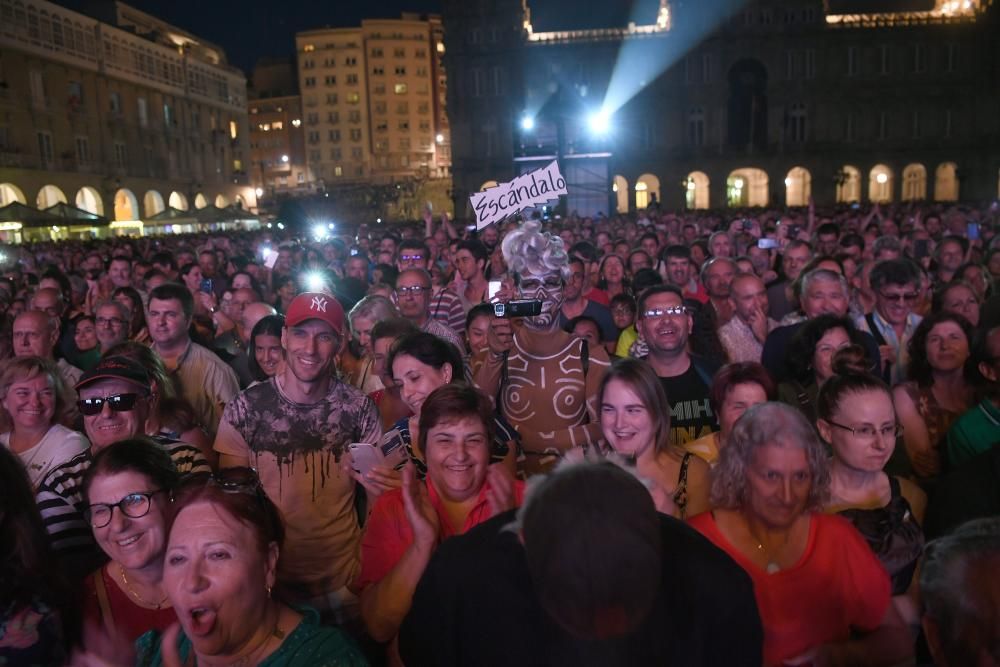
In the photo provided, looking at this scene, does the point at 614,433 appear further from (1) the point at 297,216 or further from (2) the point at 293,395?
(1) the point at 297,216

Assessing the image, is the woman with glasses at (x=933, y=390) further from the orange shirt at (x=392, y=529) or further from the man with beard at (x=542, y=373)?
the orange shirt at (x=392, y=529)

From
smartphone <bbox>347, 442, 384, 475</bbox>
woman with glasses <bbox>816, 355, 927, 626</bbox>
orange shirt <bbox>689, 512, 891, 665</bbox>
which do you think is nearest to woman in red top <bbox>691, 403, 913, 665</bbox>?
orange shirt <bbox>689, 512, 891, 665</bbox>

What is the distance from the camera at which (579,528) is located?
1.62 meters

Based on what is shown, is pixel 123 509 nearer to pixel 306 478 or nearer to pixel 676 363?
pixel 306 478

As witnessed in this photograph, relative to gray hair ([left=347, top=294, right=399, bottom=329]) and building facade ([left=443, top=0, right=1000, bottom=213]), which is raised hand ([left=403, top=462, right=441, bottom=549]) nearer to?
gray hair ([left=347, top=294, right=399, bottom=329])

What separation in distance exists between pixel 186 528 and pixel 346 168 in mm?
89951

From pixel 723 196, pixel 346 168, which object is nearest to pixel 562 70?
pixel 723 196

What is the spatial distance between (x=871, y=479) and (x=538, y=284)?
180 cm

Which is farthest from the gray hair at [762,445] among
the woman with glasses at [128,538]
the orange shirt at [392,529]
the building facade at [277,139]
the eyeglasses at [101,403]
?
the building facade at [277,139]

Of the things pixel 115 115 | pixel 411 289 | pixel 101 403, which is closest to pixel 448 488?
Answer: pixel 101 403

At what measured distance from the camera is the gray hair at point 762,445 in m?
2.72

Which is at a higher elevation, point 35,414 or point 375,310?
point 375,310

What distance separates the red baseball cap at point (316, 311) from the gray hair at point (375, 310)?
1464 mm

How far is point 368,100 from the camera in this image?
8806 cm
